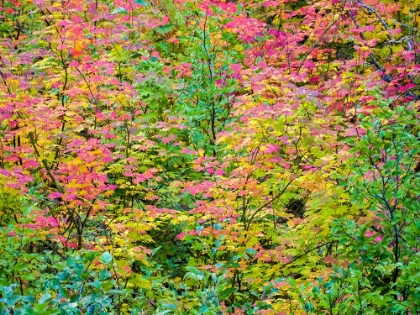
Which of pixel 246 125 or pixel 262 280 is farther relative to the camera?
pixel 246 125

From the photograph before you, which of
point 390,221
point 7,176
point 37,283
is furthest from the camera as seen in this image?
point 7,176

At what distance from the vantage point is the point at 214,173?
5184 millimetres

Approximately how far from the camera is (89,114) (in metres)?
6.40

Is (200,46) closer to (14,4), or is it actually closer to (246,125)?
(246,125)

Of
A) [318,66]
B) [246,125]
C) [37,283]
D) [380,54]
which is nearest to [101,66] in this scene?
[246,125]

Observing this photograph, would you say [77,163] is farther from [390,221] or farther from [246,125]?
[390,221]

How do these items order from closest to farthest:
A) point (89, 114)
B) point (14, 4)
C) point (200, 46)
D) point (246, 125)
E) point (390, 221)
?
point (390, 221), point (246, 125), point (89, 114), point (200, 46), point (14, 4)

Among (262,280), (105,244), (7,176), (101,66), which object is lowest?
(262,280)

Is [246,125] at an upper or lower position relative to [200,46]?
lower

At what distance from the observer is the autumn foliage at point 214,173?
3418mm

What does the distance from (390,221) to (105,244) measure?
2757 millimetres

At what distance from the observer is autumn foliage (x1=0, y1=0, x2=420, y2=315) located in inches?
135

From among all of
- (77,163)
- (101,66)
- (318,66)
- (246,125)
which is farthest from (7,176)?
(318,66)

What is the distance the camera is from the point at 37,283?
410cm
